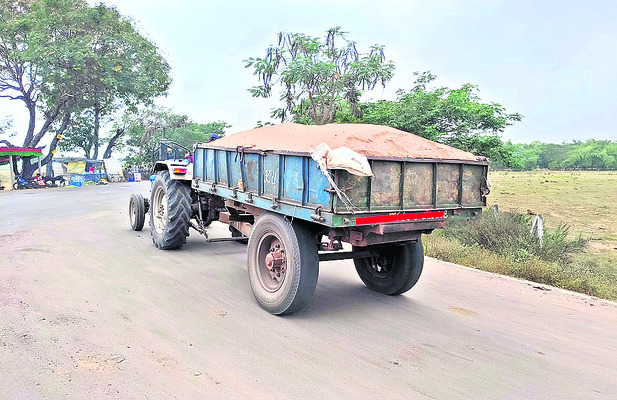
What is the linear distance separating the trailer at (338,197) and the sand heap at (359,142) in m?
0.01

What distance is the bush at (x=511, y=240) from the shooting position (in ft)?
26.7

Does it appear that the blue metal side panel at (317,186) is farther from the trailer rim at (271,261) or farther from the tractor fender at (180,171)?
the tractor fender at (180,171)

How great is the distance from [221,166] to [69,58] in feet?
78.6

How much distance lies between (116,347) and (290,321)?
164 cm

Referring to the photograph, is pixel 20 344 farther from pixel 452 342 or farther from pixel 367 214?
pixel 452 342

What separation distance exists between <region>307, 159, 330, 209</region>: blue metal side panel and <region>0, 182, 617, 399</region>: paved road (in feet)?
4.13

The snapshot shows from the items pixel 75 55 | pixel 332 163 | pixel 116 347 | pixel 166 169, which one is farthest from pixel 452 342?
pixel 75 55

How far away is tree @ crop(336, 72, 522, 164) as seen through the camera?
11.1 metres

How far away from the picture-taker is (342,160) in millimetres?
3846

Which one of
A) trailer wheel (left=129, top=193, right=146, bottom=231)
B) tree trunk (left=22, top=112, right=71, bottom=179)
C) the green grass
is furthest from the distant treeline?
trailer wheel (left=129, top=193, right=146, bottom=231)

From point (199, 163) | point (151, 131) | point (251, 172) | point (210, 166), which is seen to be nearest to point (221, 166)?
point (210, 166)

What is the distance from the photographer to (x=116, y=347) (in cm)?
373

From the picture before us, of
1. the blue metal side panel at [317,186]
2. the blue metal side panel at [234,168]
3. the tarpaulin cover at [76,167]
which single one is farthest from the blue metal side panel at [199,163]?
the tarpaulin cover at [76,167]

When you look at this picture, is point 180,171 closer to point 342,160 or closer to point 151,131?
point 342,160
